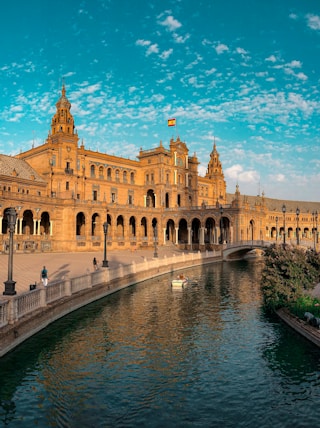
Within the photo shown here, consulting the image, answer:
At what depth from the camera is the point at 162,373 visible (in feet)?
40.9

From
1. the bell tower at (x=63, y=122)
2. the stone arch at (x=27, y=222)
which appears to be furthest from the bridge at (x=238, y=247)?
the bell tower at (x=63, y=122)

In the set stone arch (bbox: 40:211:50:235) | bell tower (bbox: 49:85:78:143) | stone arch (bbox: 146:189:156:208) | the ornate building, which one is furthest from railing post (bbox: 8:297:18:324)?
stone arch (bbox: 146:189:156:208)

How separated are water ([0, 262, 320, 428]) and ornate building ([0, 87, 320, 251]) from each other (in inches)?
1306

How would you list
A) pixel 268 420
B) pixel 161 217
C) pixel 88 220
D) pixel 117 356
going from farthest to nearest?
1. pixel 161 217
2. pixel 88 220
3. pixel 117 356
4. pixel 268 420

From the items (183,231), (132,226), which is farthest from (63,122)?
(183,231)

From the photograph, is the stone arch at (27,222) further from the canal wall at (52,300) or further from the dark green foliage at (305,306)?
the dark green foliage at (305,306)

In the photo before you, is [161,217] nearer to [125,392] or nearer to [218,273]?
[218,273]

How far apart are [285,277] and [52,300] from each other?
43.0 feet

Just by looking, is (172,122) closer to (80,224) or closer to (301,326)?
(80,224)

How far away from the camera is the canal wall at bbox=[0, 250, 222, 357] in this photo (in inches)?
543

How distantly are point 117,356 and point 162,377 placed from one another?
2.54 metres

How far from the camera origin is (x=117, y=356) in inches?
553

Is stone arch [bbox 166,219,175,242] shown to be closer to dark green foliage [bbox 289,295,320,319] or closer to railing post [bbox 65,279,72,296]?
railing post [bbox 65,279,72,296]

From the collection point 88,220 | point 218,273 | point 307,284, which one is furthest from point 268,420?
point 88,220
